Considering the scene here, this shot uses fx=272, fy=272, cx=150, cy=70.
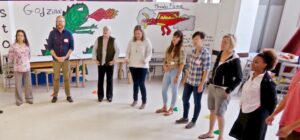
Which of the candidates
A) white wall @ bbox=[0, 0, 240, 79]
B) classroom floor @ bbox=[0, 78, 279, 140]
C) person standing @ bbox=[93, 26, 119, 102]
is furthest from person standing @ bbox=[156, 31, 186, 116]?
white wall @ bbox=[0, 0, 240, 79]

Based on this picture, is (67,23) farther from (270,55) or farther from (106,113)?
(270,55)

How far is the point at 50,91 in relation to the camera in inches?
184

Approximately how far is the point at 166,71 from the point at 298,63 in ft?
9.31

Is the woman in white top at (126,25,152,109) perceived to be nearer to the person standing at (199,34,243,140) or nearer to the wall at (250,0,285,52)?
the person standing at (199,34,243,140)

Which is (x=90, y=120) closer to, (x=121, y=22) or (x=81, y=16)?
(x=81, y=16)

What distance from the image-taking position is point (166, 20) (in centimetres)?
544

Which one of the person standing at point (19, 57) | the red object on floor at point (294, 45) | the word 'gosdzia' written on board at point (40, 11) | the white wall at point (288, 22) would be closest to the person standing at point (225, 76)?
the person standing at point (19, 57)

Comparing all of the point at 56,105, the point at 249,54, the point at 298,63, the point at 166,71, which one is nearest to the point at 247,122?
the point at 166,71

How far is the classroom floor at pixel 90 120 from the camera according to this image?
3359 mm

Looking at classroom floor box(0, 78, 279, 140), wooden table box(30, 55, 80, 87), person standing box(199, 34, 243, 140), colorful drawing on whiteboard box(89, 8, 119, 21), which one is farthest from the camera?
colorful drawing on whiteboard box(89, 8, 119, 21)

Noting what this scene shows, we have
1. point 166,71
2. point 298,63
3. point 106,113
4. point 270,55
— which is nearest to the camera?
point 270,55

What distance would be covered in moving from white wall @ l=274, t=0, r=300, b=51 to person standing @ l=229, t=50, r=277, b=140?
423 centimetres

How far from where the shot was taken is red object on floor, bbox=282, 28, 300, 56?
5281mm

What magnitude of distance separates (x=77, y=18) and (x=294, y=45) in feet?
A: 13.8
